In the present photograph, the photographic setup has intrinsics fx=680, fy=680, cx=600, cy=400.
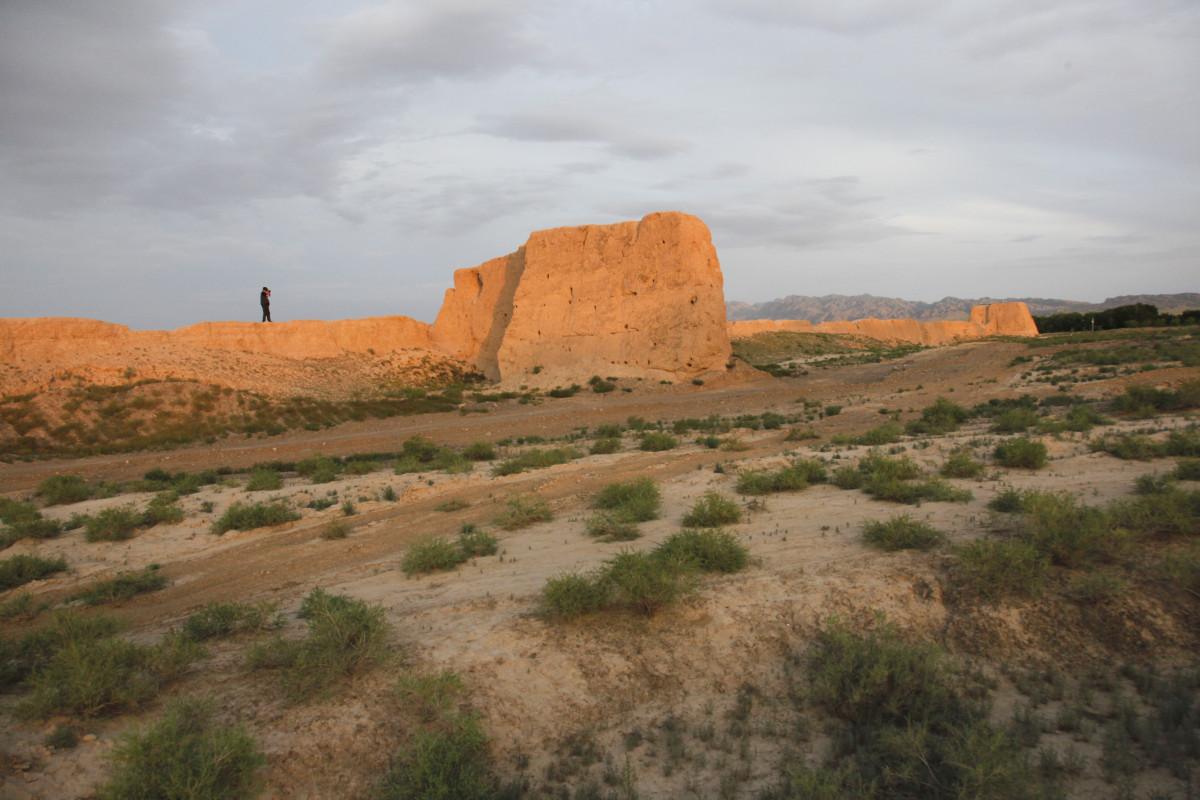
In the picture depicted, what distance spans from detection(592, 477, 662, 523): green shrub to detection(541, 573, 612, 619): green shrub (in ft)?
7.74

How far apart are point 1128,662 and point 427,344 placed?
31681mm

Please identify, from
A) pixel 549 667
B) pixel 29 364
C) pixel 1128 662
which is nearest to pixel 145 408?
pixel 29 364

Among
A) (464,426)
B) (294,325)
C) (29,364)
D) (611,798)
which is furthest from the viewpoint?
(294,325)

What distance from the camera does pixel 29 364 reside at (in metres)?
21.9

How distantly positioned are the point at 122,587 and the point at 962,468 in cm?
940

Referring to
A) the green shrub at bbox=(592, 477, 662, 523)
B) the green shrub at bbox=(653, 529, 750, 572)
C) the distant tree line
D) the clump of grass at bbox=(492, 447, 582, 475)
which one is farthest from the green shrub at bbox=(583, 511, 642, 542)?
the distant tree line

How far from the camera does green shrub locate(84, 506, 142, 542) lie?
A: 8742 millimetres

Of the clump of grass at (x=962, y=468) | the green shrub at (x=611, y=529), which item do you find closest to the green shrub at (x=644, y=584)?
the green shrub at (x=611, y=529)

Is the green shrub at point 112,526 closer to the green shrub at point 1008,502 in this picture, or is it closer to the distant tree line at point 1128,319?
the green shrub at point 1008,502

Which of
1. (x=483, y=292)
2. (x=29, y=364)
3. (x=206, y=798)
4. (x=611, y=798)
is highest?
(x=483, y=292)

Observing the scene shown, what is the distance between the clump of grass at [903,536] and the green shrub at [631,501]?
2.54 meters

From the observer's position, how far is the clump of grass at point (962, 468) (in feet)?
27.4

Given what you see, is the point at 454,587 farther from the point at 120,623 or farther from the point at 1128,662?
the point at 1128,662

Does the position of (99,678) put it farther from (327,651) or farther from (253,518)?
(253,518)
